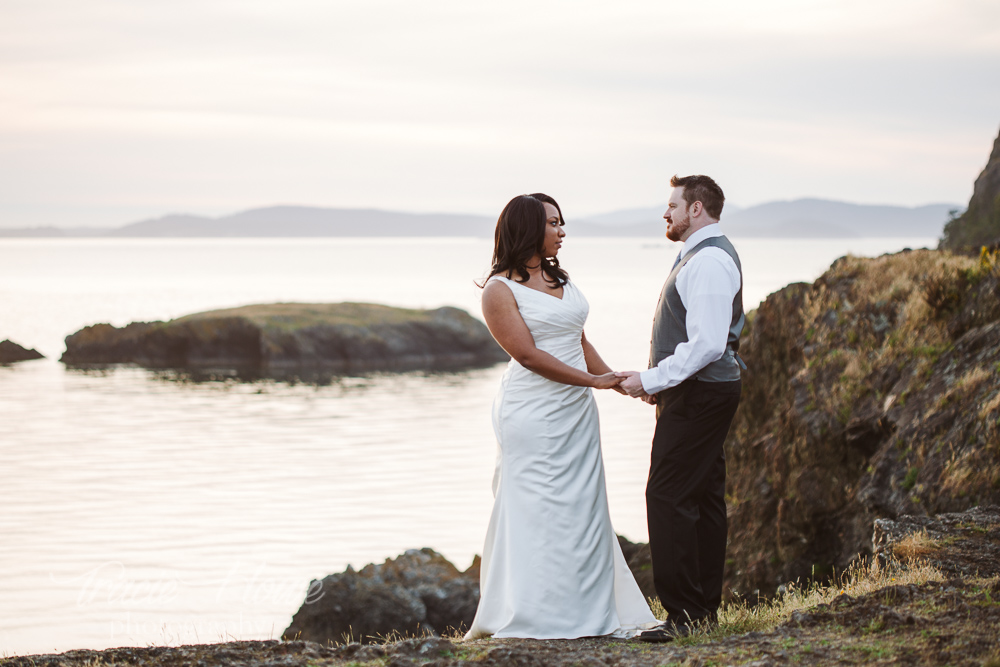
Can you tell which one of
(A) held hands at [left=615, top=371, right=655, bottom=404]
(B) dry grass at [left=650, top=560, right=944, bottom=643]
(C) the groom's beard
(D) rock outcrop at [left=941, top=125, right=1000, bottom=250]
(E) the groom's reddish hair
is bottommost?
(B) dry grass at [left=650, top=560, right=944, bottom=643]

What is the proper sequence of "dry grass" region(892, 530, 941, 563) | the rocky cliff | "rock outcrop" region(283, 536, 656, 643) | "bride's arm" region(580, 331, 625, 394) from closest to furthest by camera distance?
1. "dry grass" region(892, 530, 941, 563)
2. "bride's arm" region(580, 331, 625, 394)
3. the rocky cliff
4. "rock outcrop" region(283, 536, 656, 643)

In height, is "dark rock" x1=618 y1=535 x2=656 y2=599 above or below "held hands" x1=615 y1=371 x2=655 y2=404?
below

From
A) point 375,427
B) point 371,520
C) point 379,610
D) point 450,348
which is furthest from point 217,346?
point 379,610

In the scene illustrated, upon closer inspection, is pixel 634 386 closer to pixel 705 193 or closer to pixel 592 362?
pixel 592 362

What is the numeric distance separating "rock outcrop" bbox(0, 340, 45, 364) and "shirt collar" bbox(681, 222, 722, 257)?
5587 centimetres

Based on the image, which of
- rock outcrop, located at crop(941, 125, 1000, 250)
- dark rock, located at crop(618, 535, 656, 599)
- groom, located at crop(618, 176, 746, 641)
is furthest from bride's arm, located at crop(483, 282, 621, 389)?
rock outcrop, located at crop(941, 125, 1000, 250)

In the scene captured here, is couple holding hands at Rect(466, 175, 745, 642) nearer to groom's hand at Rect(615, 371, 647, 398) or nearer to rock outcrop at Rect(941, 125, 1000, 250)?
groom's hand at Rect(615, 371, 647, 398)

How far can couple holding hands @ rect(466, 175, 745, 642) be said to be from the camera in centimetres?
563

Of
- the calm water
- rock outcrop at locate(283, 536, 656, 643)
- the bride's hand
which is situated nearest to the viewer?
the bride's hand

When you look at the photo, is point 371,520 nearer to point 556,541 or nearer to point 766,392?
point 766,392

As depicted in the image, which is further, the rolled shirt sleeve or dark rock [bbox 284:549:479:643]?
dark rock [bbox 284:549:479:643]

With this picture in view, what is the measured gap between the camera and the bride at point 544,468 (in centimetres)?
583

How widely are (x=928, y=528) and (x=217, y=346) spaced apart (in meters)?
51.0

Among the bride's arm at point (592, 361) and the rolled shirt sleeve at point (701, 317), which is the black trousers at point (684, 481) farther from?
the bride's arm at point (592, 361)
